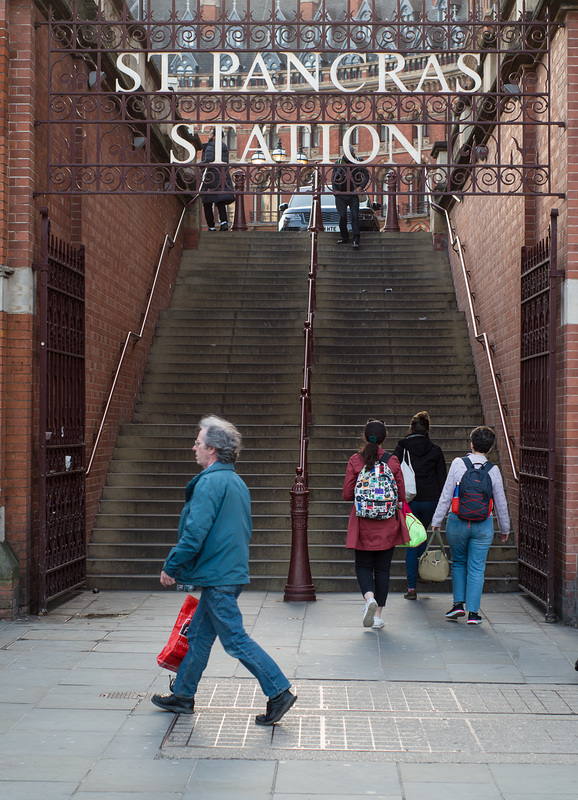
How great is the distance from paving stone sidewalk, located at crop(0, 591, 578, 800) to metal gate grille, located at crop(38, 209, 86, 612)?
0.67 meters

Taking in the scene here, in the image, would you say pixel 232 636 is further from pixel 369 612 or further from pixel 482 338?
pixel 482 338

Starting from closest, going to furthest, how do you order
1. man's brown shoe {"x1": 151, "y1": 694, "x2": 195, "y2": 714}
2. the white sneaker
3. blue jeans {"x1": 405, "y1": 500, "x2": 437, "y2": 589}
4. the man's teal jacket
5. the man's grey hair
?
the man's teal jacket
the man's grey hair
man's brown shoe {"x1": 151, "y1": 694, "x2": 195, "y2": 714}
the white sneaker
blue jeans {"x1": 405, "y1": 500, "x2": 437, "y2": 589}

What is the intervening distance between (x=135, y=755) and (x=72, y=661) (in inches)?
81.4

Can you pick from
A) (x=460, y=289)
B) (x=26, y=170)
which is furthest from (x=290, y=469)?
(x=460, y=289)

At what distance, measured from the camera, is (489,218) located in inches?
484

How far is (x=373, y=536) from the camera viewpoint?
7730 mm

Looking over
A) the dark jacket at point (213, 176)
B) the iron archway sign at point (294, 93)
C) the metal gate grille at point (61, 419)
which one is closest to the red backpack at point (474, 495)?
the iron archway sign at point (294, 93)

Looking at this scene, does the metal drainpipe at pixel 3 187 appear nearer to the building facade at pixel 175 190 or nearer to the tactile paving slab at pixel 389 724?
the building facade at pixel 175 190

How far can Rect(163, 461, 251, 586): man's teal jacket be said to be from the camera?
5.09 metres

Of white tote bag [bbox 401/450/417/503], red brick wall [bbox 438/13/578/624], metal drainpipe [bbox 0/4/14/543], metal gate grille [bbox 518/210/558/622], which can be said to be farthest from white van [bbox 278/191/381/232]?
metal drainpipe [bbox 0/4/14/543]

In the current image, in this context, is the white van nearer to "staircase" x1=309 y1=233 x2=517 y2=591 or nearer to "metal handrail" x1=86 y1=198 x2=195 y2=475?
"staircase" x1=309 y1=233 x2=517 y2=591

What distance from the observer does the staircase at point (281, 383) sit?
998 cm

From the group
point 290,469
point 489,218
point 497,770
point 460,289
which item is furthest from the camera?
point 460,289

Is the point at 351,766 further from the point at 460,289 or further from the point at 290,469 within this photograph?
the point at 460,289
